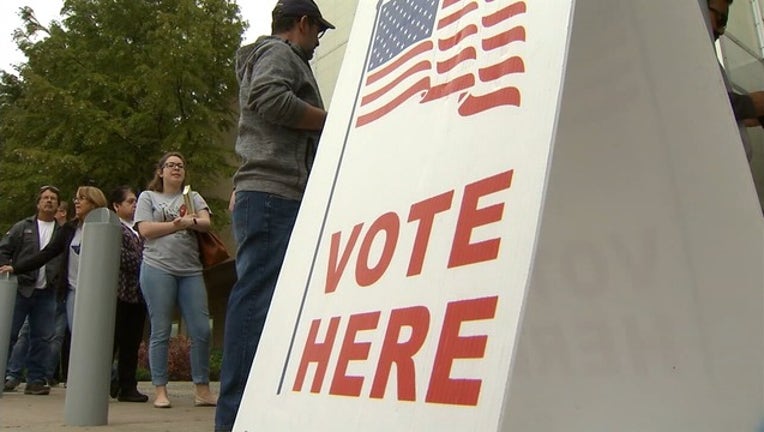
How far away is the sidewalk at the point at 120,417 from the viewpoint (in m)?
3.85

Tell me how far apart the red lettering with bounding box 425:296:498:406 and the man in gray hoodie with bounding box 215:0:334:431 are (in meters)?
1.46

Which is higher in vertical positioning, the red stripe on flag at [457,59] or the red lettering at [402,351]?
the red stripe on flag at [457,59]

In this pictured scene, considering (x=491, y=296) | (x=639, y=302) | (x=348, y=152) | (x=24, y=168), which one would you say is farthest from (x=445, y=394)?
(x=24, y=168)

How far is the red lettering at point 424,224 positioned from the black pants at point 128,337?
14.4 ft

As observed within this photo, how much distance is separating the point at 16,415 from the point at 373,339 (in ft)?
12.3

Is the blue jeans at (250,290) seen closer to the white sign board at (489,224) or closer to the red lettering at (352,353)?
the white sign board at (489,224)

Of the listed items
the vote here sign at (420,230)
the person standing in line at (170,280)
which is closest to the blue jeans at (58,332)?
the person standing in line at (170,280)

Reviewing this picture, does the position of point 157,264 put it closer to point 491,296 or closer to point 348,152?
point 348,152

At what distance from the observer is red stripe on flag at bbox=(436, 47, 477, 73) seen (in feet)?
5.49

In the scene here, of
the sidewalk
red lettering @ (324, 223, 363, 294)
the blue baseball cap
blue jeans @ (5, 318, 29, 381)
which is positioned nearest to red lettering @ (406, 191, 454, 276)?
red lettering @ (324, 223, 363, 294)

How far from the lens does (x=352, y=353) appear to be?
161 centimetres

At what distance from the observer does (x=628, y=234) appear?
1431 millimetres

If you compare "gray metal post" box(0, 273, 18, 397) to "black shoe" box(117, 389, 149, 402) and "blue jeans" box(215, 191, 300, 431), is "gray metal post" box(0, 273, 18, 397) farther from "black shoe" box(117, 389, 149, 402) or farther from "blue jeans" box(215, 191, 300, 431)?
"blue jeans" box(215, 191, 300, 431)

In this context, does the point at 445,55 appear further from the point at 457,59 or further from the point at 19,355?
the point at 19,355
